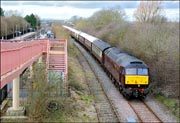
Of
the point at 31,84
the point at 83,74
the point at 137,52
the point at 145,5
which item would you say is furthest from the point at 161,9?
the point at 31,84

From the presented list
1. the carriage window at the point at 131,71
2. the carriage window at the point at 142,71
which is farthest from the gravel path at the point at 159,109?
the carriage window at the point at 131,71

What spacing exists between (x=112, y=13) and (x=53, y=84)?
61.3 metres

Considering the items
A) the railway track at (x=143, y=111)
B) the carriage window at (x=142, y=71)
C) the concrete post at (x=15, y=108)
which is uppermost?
the carriage window at (x=142, y=71)

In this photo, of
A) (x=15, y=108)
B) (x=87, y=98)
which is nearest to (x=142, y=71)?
(x=87, y=98)

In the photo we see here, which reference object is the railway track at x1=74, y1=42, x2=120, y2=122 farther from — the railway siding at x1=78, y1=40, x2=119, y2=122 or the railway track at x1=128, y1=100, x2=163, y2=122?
the railway track at x1=128, y1=100, x2=163, y2=122

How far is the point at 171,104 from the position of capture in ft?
70.6

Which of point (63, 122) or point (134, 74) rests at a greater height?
point (134, 74)

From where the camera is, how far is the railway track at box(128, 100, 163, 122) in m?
18.3

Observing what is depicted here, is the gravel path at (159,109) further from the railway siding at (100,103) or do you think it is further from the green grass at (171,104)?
the railway siding at (100,103)

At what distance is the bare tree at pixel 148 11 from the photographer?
60844 millimetres

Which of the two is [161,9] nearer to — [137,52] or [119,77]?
[137,52]

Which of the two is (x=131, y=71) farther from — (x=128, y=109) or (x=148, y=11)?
(x=148, y=11)

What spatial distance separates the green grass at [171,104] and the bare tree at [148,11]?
126ft

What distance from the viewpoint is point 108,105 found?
20.7 m
